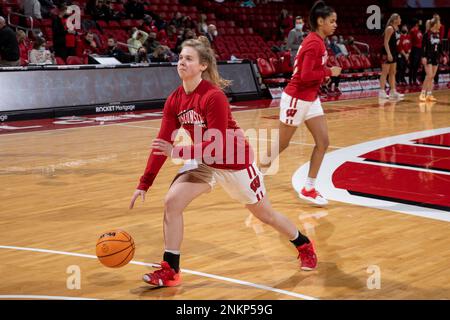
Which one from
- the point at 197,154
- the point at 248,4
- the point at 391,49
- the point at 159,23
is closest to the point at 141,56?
the point at 159,23

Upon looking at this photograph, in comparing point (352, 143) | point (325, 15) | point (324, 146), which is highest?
point (325, 15)

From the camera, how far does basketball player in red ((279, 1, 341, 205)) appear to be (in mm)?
6348

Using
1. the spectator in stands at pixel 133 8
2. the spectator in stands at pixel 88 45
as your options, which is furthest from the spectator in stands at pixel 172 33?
the spectator in stands at pixel 88 45

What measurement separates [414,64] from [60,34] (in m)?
12.0

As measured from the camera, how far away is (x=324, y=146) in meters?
6.48

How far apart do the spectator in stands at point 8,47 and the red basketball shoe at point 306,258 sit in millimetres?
9907

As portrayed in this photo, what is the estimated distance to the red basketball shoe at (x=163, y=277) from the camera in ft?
13.9

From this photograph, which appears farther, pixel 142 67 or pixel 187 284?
pixel 142 67

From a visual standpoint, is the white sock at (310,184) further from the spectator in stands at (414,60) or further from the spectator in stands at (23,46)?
the spectator in stands at (414,60)

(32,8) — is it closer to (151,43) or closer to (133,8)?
(151,43)

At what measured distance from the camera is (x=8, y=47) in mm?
13172

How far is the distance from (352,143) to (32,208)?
5084 mm
